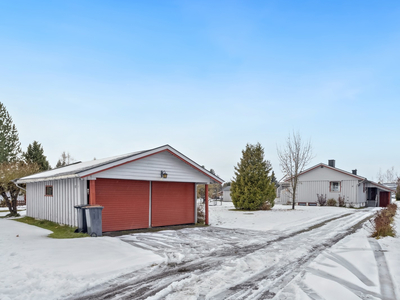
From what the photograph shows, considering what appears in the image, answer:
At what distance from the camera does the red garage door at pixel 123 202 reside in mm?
11641

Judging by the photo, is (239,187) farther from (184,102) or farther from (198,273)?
(198,273)

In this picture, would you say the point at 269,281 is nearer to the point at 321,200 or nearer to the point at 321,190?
the point at 321,200

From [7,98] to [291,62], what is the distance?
Answer: 35.5 m

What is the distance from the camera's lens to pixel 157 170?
13117 mm

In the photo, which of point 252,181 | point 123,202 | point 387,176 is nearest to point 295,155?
point 252,181

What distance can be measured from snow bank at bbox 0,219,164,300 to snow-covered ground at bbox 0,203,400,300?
17mm

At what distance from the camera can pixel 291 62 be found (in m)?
18.0

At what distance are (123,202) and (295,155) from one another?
2118 centimetres

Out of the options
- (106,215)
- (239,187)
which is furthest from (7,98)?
(106,215)

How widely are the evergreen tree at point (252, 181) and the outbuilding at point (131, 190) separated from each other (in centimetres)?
1115

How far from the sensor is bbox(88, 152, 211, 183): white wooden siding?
465 inches

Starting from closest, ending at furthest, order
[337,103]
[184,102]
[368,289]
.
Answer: [368,289]
[337,103]
[184,102]

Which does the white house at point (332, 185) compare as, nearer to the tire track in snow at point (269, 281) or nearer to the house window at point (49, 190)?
the house window at point (49, 190)

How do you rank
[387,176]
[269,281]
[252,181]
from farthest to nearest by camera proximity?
[387,176]
[252,181]
[269,281]
